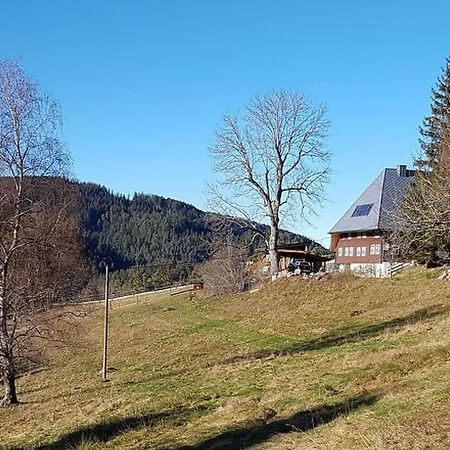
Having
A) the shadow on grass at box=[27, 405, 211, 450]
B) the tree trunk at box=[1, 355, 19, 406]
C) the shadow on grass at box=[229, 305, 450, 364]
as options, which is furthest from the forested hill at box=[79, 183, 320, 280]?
the shadow on grass at box=[27, 405, 211, 450]

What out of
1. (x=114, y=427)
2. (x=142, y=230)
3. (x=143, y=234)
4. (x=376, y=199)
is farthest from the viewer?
(x=142, y=230)

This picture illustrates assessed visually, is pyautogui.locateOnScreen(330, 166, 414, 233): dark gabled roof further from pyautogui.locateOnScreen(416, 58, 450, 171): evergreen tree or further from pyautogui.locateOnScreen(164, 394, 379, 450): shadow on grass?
pyautogui.locateOnScreen(164, 394, 379, 450): shadow on grass

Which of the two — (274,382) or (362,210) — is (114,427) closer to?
(274,382)

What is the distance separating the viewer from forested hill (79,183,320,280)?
10688 cm

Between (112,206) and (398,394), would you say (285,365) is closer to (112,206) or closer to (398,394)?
(398,394)

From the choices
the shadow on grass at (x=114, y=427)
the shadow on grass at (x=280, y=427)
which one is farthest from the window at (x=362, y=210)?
the shadow on grass at (x=280, y=427)

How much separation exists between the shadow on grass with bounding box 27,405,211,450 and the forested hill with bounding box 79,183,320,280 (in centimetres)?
7204

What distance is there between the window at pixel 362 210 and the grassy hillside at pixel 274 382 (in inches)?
759

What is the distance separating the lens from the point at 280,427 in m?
9.56

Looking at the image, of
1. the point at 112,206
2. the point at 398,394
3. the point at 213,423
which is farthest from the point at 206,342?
the point at 112,206

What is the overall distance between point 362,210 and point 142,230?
83032 mm

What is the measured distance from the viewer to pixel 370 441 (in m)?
7.03

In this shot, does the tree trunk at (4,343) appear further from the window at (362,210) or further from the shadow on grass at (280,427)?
the window at (362,210)

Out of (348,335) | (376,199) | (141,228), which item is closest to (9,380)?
(348,335)
